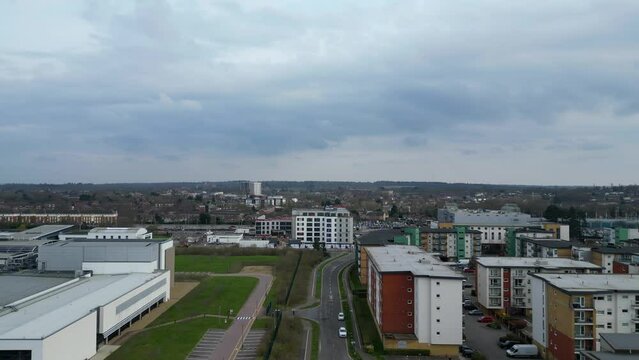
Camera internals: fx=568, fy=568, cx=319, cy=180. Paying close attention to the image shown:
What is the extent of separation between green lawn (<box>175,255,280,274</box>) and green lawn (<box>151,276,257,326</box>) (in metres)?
3.03

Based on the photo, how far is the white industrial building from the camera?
11328mm

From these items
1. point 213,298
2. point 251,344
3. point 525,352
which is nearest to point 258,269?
point 213,298

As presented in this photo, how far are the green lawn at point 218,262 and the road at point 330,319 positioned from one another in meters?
3.98

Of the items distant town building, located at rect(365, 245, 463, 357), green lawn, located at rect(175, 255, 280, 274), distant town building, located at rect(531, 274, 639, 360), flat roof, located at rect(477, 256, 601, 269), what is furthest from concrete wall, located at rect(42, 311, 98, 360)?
green lawn, located at rect(175, 255, 280, 274)

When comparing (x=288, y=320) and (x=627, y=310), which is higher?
Result: (x=627, y=310)

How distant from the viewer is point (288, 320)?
16703mm

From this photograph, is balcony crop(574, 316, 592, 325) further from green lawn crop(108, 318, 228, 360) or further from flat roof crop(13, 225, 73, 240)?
flat roof crop(13, 225, 73, 240)

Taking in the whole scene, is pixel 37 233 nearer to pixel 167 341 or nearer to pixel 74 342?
pixel 167 341

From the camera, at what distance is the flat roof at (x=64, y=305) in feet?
38.7

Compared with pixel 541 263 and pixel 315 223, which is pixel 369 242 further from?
pixel 315 223

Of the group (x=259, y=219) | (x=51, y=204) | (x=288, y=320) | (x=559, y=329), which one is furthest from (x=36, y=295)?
(x=51, y=204)

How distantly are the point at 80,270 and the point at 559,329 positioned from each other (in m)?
15.4

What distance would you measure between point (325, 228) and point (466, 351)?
25.3 metres

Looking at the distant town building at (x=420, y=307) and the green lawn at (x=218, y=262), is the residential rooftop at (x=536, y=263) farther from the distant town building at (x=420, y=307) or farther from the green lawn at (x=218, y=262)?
the green lawn at (x=218, y=262)
